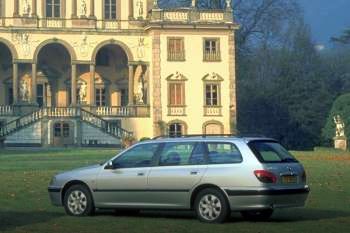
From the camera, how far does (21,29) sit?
62.8m

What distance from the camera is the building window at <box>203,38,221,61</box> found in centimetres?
6394

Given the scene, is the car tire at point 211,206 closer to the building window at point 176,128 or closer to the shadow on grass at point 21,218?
the shadow on grass at point 21,218

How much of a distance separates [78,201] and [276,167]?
354 centimetres

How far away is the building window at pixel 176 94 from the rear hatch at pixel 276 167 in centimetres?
4777

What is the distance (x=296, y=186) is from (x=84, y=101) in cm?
4953

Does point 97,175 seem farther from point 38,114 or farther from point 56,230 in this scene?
point 38,114

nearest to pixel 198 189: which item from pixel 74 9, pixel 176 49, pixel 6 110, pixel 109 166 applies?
pixel 109 166

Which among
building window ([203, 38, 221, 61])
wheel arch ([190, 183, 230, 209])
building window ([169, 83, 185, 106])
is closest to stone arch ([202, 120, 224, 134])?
building window ([169, 83, 185, 106])

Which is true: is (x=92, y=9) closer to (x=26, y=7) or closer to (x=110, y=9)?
(x=110, y=9)

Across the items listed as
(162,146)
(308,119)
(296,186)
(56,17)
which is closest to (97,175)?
(162,146)

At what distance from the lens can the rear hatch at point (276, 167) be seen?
14852mm

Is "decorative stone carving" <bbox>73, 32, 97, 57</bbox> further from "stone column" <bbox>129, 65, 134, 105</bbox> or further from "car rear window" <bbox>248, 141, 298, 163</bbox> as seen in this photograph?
"car rear window" <bbox>248, 141, 298, 163</bbox>

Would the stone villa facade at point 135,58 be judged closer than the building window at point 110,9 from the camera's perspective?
Yes

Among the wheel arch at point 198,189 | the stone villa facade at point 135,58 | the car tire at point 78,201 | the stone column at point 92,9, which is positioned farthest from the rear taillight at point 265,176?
the stone column at point 92,9
